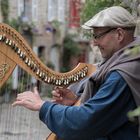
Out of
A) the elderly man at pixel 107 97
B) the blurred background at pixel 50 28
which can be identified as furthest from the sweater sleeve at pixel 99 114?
the blurred background at pixel 50 28

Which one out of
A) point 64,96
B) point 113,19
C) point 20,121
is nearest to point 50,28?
point 20,121

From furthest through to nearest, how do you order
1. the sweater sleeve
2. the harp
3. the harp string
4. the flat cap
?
the harp string → the harp → the flat cap → the sweater sleeve

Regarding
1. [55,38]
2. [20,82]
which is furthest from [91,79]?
[55,38]

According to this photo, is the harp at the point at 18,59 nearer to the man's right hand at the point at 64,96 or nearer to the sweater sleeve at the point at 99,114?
the man's right hand at the point at 64,96

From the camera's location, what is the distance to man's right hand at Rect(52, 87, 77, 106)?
304 centimetres

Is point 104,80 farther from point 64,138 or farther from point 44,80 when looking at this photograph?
point 44,80

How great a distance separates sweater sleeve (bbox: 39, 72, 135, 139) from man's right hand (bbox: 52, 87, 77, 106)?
50 centimetres

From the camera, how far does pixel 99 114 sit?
245 cm

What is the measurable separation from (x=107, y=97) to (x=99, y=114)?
0.08 meters

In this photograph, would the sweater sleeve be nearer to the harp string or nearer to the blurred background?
the harp string

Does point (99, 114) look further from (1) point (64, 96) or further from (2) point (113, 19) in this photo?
(1) point (64, 96)

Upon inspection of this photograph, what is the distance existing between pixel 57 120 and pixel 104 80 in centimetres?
26

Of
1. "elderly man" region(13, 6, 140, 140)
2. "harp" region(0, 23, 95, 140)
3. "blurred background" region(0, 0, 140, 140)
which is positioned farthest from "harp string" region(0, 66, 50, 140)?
"blurred background" region(0, 0, 140, 140)

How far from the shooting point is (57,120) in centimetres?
252
